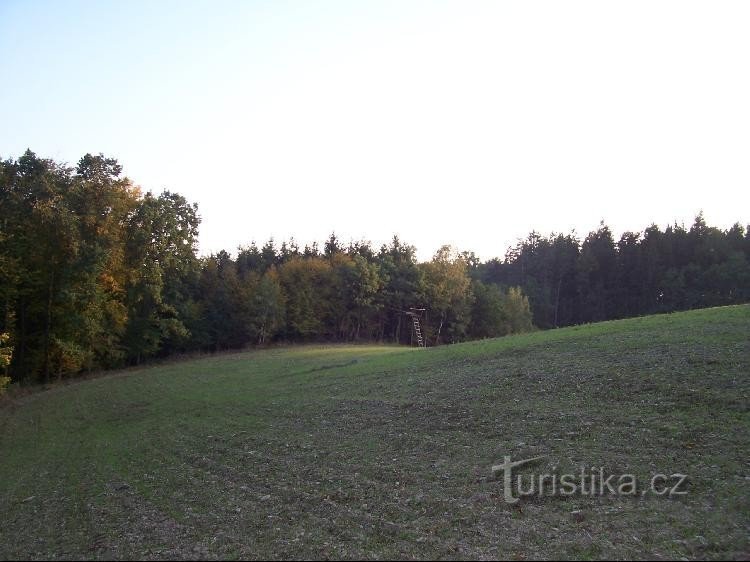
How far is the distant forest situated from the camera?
41281 mm

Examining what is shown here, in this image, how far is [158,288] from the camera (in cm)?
4956

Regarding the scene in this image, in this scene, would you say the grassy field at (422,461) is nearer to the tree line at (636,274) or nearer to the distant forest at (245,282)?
the distant forest at (245,282)

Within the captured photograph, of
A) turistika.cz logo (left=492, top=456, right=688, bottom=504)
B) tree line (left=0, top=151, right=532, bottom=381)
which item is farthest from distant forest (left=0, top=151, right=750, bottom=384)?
turistika.cz logo (left=492, top=456, right=688, bottom=504)

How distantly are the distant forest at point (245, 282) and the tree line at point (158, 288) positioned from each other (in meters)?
0.17

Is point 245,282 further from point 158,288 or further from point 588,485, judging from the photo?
point 588,485

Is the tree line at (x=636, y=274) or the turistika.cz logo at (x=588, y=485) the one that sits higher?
the tree line at (x=636, y=274)

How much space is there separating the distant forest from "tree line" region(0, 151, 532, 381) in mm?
167

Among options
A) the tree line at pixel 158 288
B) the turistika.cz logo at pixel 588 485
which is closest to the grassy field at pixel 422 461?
the turistika.cz logo at pixel 588 485

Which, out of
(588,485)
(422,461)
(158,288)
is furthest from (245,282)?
(588,485)

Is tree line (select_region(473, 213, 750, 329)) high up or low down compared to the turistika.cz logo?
up

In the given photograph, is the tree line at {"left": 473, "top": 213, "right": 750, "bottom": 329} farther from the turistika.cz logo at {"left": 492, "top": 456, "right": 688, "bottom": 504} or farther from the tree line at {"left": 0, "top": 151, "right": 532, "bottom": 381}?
the turistika.cz logo at {"left": 492, "top": 456, "right": 688, "bottom": 504}

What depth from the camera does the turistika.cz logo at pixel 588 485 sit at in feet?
32.2

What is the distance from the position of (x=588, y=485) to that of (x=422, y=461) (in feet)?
14.4

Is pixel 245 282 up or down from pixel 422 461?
up
